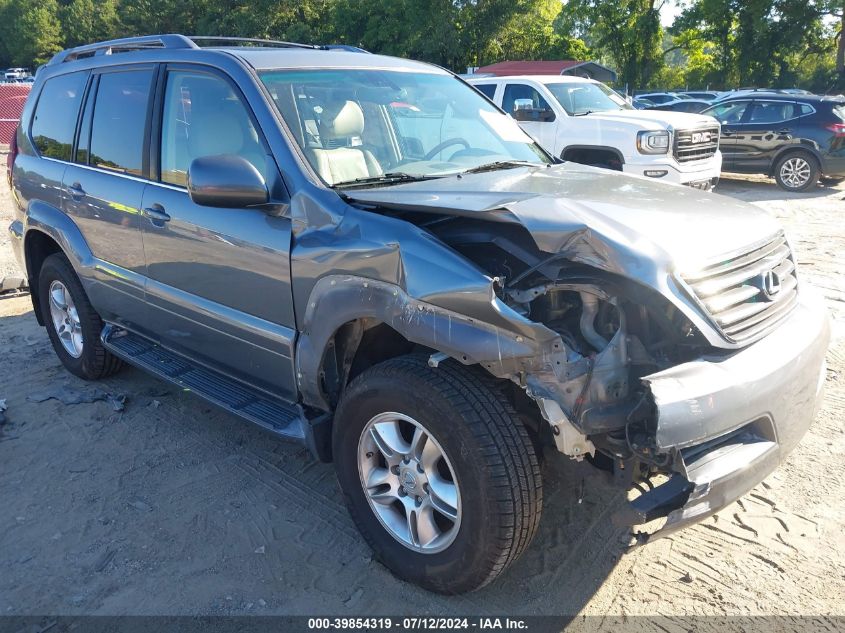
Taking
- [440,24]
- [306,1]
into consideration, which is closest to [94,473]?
[440,24]

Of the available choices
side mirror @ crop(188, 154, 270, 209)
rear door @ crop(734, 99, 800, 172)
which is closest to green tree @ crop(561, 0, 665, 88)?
rear door @ crop(734, 99, 800, 172)

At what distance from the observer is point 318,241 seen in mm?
2906

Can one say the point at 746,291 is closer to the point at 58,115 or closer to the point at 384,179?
the point at 384,179

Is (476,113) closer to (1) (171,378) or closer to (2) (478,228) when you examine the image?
(2) (478,228)

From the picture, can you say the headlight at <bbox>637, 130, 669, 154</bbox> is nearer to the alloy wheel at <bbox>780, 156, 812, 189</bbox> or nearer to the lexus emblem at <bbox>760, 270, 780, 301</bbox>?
the alloy wheel at <bbox>780, 156, 812, 189</bbox>

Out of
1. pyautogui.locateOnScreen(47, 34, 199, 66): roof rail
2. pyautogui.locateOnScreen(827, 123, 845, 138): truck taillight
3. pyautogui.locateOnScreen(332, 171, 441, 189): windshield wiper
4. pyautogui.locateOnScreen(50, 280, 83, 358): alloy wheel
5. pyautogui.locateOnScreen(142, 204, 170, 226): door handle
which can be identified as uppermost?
pyautogui.locateOnScreen(47, 34, 199, 66): roof rail

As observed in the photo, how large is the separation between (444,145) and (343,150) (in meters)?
0.65

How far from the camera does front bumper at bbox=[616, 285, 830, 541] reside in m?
2.21

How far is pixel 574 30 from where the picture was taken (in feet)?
132

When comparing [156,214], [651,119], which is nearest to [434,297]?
[156,214]

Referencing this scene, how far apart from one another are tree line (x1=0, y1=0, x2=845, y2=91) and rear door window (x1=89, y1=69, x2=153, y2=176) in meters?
29.3

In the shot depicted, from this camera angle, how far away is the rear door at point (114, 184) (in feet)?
12.8

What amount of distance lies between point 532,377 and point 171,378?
2.28m

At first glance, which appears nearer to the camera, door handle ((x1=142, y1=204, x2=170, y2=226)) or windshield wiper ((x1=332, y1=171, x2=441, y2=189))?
windshield wiper ((x1=332, y1=171, x2=441, y2=189))
